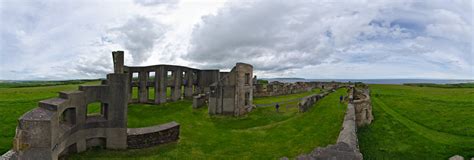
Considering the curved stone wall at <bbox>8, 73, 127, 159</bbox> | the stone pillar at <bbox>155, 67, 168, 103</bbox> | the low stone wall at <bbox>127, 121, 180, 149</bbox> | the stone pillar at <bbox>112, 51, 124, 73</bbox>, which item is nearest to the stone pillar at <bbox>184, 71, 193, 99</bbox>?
the stone pillar at <bbox>155, 67, 168, 103</bbox>

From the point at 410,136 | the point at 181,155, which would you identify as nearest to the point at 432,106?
the point at 410,136

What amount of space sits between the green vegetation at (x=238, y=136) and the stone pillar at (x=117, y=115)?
0.62 meters

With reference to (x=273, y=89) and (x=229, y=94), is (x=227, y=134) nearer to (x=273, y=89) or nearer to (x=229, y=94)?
(x=229, y=94)

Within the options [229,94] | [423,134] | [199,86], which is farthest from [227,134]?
[199,86]

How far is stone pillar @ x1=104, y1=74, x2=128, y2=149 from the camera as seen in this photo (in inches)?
556

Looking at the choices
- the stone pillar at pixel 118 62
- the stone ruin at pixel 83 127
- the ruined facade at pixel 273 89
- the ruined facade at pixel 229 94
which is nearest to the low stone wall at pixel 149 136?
the stone ruin at pixel 83 127

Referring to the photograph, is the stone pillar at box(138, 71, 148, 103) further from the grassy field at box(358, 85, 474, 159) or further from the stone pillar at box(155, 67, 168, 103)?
the grassy field at box(358, 85, 474, 159)

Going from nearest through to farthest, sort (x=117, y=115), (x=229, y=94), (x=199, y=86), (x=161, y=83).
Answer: (x=117, y=115) → (x=229, y=94) → (x=161, y=83) → (x=199, y=86)

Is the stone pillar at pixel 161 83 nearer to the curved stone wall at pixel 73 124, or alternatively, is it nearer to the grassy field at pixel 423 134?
the curved stone wall at pixel 73 124

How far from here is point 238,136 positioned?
17.6 metres

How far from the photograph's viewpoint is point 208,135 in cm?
1797

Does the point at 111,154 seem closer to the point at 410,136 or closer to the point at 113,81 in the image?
the point at 113,81

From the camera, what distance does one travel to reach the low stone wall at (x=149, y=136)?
14484 millimetres

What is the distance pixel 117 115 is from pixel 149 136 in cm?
204
